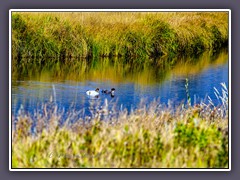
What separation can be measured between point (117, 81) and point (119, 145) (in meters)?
0.95

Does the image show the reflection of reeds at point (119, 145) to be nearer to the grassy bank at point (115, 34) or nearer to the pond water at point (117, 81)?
the pond water at point (117, 81)

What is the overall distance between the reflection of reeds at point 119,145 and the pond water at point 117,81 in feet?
0.73

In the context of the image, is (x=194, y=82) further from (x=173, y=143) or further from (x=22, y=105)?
(x=22, y=105)

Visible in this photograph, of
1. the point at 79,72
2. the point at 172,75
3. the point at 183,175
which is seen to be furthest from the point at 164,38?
the point at 183,175

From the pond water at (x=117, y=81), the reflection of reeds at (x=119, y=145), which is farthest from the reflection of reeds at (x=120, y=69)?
the reflection of reeds at (x=119, y=145)

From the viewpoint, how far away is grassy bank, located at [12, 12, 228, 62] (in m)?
8.16

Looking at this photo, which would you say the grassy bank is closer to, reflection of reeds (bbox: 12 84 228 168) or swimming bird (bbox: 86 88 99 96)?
swimming bird (bbox: 86 88 99 96)

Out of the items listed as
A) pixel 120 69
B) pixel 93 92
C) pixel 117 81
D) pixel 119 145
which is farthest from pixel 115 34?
pixel 119 145

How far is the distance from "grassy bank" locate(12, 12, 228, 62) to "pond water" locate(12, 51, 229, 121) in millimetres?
130

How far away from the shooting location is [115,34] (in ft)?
29.4

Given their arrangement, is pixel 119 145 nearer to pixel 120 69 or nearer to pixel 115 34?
pixel 120 69

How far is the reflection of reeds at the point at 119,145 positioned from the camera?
784 centimetres

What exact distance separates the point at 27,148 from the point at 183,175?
1.44m

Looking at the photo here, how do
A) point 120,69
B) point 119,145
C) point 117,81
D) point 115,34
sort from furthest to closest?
point 115,34 → point 120,69 → point 117,81 → point 119,145
